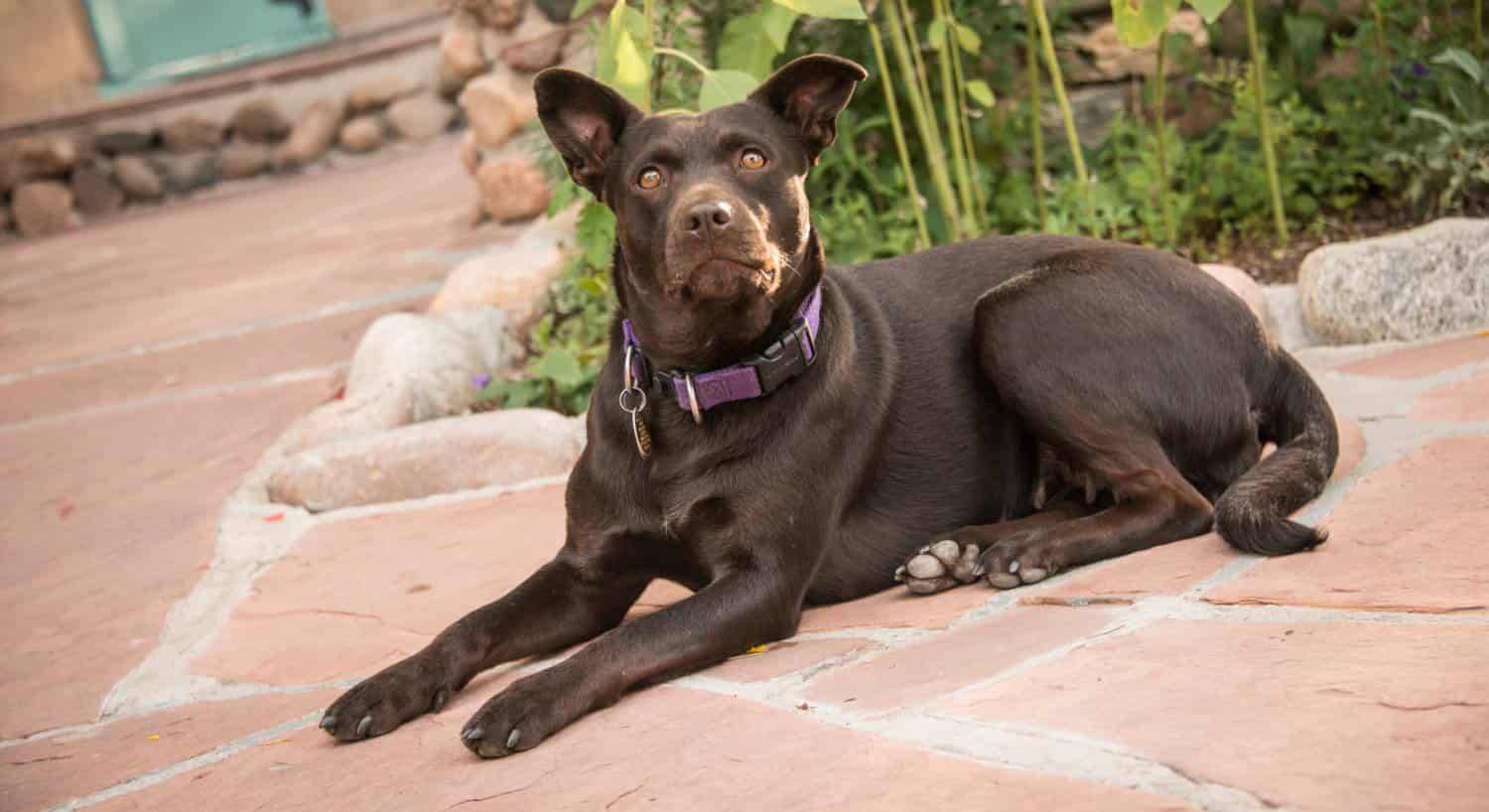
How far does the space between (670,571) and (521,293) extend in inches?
120

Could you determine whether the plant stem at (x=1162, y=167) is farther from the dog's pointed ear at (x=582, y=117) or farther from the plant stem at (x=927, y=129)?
the dog's pointed ear at (x=582, y=117)

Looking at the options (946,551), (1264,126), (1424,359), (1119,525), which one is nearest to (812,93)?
(946,551)

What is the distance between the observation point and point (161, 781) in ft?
8.89

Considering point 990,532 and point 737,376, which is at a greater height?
point 737,376

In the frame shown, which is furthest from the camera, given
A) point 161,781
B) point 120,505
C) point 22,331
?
point 22,331

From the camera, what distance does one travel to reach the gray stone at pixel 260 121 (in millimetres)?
13148

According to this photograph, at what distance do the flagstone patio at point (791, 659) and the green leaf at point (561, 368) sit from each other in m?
0.71

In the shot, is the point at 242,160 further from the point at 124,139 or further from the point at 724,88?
the point at 724,88

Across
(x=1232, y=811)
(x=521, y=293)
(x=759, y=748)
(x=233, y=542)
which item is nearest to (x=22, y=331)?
(x=521, y=293)

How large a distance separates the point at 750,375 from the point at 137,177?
1139 cm

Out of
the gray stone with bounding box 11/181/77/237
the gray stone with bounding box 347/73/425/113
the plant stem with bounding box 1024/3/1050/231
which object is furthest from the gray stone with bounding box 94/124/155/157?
the plant stem with bounding box 1024/3/1050/231

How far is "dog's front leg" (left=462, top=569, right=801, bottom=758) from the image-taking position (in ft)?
8.20

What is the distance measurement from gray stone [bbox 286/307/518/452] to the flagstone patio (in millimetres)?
282

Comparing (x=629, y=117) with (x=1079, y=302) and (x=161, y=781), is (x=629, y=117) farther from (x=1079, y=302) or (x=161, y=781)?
(x=161, y=781)
